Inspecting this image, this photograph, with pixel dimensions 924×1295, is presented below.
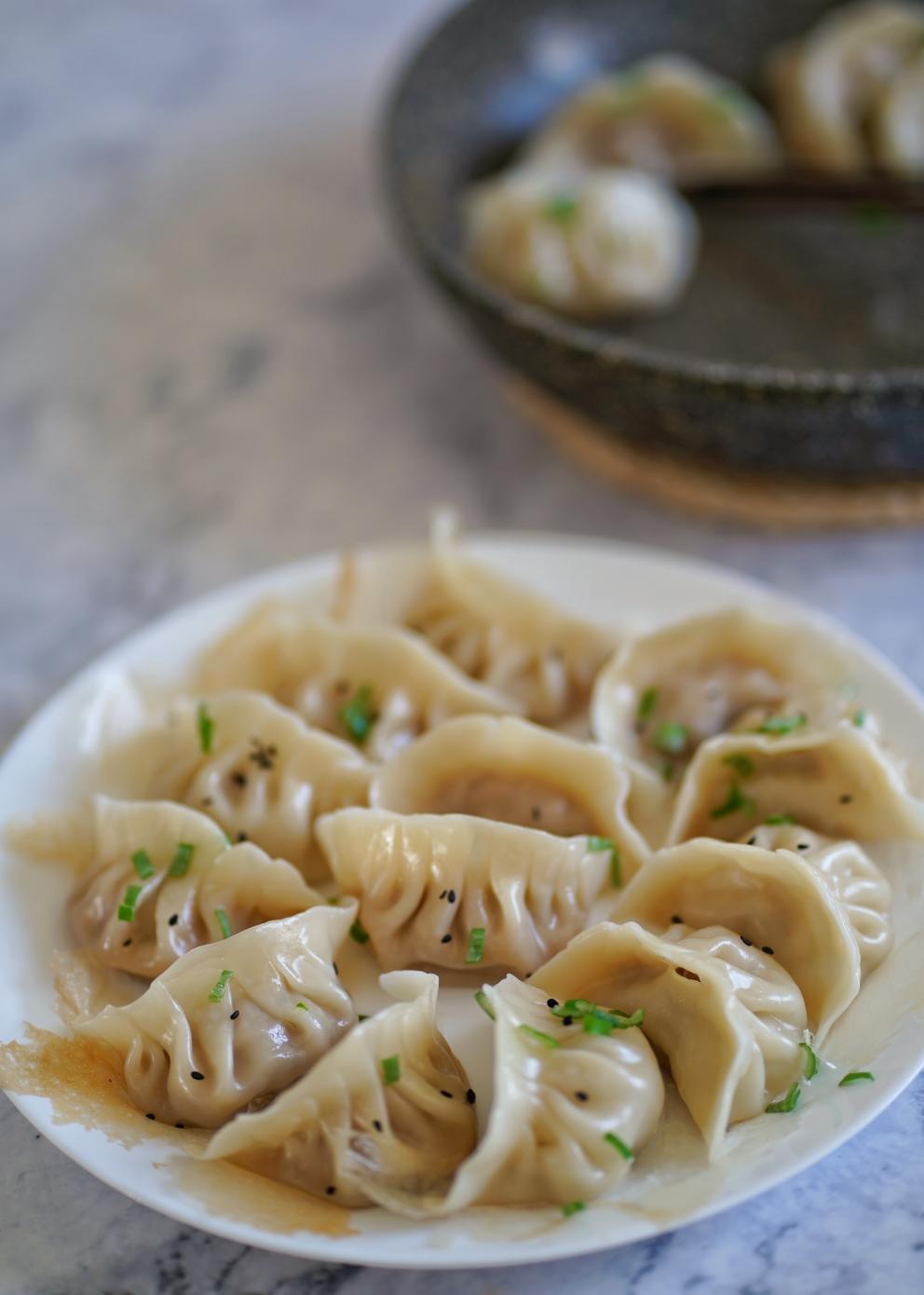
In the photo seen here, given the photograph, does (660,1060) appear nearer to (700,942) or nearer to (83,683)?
(700,942)

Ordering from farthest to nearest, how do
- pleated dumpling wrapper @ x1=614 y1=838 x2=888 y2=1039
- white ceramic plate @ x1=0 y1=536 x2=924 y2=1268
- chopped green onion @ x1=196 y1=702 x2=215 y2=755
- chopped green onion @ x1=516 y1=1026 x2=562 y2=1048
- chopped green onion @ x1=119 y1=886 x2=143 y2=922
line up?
chopped green onion @ x1=196 y1=702 x2=215 y2=755, chopped green onion @ x1=119 y1=886 x2=143 y2=922, pleated dumpling wrapper @ x1=614 y1=838 x2=888 y2=1039, chopped green onion @ x1=516 y1=1026 x2=562 y2=1048, white ceramic plate @ x1=0 y1=536 x2=924 y2=1268

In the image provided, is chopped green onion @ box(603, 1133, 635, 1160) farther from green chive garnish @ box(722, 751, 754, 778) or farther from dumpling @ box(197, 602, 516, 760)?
dumpling @ box(197, 602, 516, 760)

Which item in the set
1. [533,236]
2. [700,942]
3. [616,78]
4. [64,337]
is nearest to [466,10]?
[616,78]

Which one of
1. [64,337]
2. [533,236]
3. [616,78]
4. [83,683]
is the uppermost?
[616,78]

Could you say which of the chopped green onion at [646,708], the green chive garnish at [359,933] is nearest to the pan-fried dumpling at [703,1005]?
the green chive garnish at [359,933]

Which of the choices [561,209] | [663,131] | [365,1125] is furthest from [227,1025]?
[663,131]

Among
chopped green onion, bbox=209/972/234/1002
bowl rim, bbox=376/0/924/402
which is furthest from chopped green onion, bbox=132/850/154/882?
bowl rim, bbox=376/0/924/402

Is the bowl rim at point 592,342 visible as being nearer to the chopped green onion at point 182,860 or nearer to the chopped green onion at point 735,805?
the chopped green onion at point 735,805

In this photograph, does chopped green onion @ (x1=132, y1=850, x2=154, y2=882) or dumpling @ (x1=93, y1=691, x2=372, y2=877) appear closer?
chopped green onion @ (x1=132, y1=850, x2=154, y2=882)
